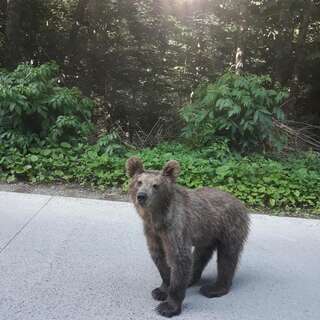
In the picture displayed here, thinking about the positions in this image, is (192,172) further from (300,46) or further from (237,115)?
(300,46)

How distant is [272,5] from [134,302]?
322 inches

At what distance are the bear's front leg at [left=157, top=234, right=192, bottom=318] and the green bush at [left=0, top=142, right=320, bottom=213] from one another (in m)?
2.77

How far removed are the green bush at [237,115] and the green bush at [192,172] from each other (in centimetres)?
50

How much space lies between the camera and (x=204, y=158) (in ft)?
25.2

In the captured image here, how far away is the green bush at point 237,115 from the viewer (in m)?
7.80

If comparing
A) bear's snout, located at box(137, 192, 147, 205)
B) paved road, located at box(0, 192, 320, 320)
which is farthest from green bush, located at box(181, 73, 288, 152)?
bear's snout, located at box(137, 192, 147, 205)

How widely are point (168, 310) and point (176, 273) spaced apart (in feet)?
0.85

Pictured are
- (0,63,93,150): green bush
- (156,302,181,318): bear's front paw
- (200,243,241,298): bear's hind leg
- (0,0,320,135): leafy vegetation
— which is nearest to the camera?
(156,302,181,318): bear's front paw

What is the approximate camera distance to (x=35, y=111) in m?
7.75

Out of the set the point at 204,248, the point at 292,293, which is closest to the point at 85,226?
the point at 204,248

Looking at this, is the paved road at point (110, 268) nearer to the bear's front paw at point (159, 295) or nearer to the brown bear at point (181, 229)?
the bear's front paw at point (159, 295)

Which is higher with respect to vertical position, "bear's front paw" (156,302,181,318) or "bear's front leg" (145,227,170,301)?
"bear's front leg" (145,227,170,301)

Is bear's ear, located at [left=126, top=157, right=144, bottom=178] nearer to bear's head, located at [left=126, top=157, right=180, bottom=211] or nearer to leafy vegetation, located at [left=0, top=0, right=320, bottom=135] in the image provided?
bear's head, located at [left=126, top=157, right=180, bottom=211]

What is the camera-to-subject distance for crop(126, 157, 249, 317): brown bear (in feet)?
12.9
